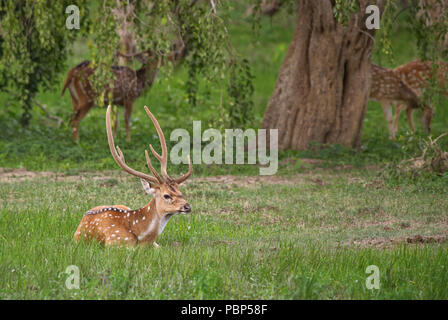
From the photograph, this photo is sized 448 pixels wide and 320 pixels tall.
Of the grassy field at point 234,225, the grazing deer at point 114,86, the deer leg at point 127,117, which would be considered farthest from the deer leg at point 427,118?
the deer leg at point 127,117

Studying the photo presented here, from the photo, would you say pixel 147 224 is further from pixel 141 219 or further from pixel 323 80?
pixel 323 80

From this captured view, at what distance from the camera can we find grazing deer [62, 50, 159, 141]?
48.2 feet

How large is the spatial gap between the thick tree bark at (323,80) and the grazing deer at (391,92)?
1.57 metres

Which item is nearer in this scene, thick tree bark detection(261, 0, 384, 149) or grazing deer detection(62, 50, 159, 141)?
thick tree bark detection(261, 0, 384, 149)

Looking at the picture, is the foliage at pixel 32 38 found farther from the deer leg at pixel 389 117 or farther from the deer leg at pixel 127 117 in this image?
the deer leg at pixel 389 117

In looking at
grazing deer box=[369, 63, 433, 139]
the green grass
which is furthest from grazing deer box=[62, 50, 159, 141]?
grazing deer box=[369, 63, 433, 139]

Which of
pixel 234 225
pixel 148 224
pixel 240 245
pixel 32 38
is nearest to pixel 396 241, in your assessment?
pixel 240 245

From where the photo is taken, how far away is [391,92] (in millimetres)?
16047

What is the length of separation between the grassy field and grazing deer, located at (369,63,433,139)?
749 millimetres

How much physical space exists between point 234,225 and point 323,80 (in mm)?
5343

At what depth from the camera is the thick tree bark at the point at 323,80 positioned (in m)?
13.9

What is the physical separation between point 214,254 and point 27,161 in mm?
6705

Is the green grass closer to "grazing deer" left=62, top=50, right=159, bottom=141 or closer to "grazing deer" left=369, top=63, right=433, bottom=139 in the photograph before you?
"grazing deer" left=62, top=50, right=159, bottom=141
